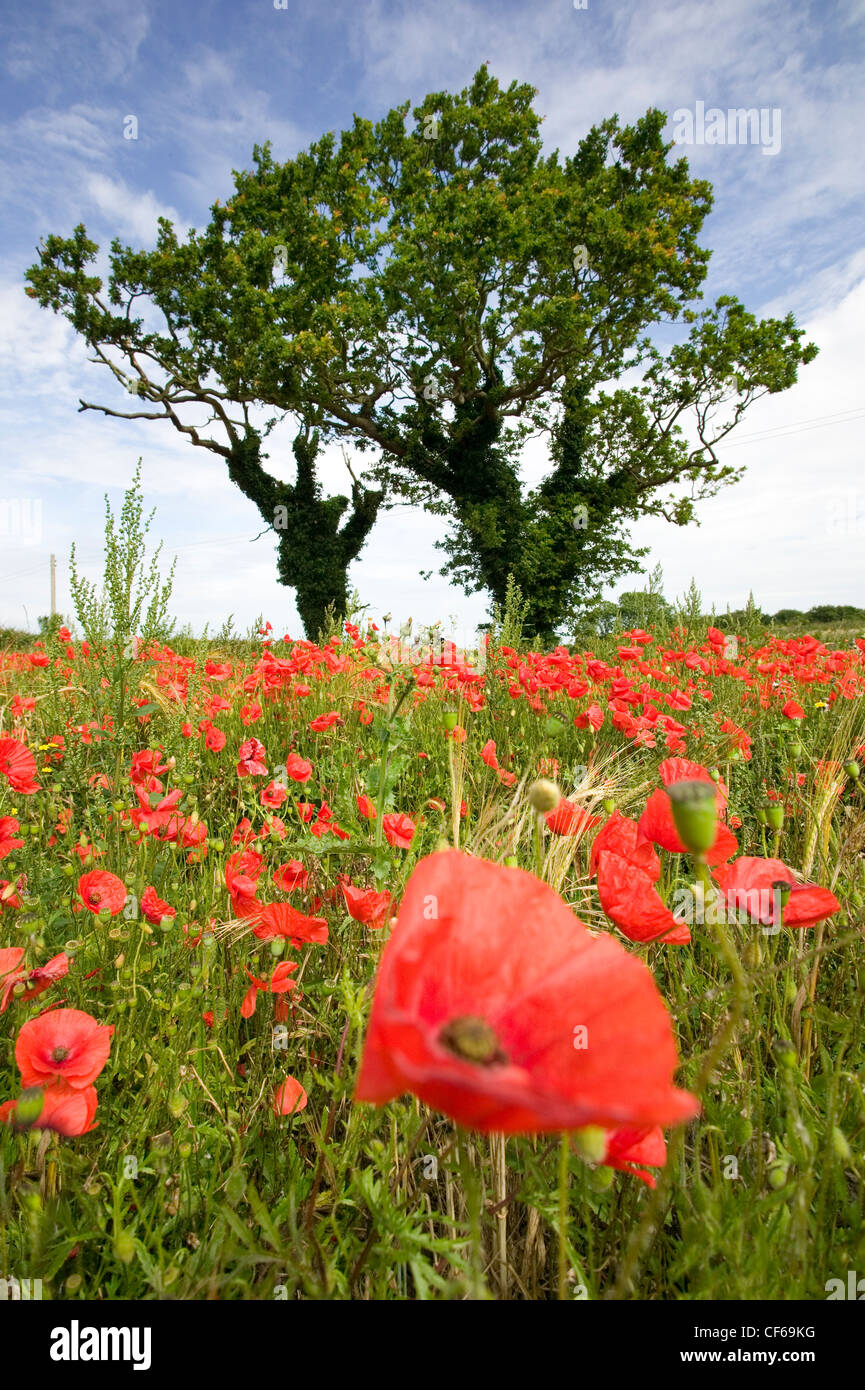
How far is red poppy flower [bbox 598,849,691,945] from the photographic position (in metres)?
0.84

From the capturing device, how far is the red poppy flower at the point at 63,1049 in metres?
0.88

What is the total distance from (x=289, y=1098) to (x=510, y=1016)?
0.79 meters

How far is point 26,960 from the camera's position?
4.36 feet

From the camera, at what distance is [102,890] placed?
1364 millimetres

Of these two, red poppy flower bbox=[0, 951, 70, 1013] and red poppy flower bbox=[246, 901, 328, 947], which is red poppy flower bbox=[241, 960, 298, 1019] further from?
red poppy flower bbox=[0, 951, 70, 1013]

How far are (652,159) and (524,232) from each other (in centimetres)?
499

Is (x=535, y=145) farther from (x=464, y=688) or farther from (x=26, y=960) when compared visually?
(x=26, y=960)

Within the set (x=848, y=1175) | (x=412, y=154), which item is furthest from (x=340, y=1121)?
(x=412, y=154)

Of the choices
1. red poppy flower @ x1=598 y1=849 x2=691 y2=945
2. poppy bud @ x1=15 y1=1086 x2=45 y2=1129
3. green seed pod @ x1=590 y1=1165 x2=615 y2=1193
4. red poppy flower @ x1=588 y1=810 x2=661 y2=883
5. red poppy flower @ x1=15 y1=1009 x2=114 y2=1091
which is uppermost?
red poppy flower @ x1=588 y1=810 x2=661 y2=883

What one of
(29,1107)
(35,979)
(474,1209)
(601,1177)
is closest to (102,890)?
(35,979)

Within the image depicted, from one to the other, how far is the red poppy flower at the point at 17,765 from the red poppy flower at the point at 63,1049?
2.89 ft

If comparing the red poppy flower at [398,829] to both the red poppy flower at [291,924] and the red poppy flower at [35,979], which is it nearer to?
the red poppy flower at [291,924]

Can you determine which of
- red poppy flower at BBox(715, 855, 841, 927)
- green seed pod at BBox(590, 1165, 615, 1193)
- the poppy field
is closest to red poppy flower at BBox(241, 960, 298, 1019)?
the poppy field

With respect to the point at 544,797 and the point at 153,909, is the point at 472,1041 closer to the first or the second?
the point at 544,797
